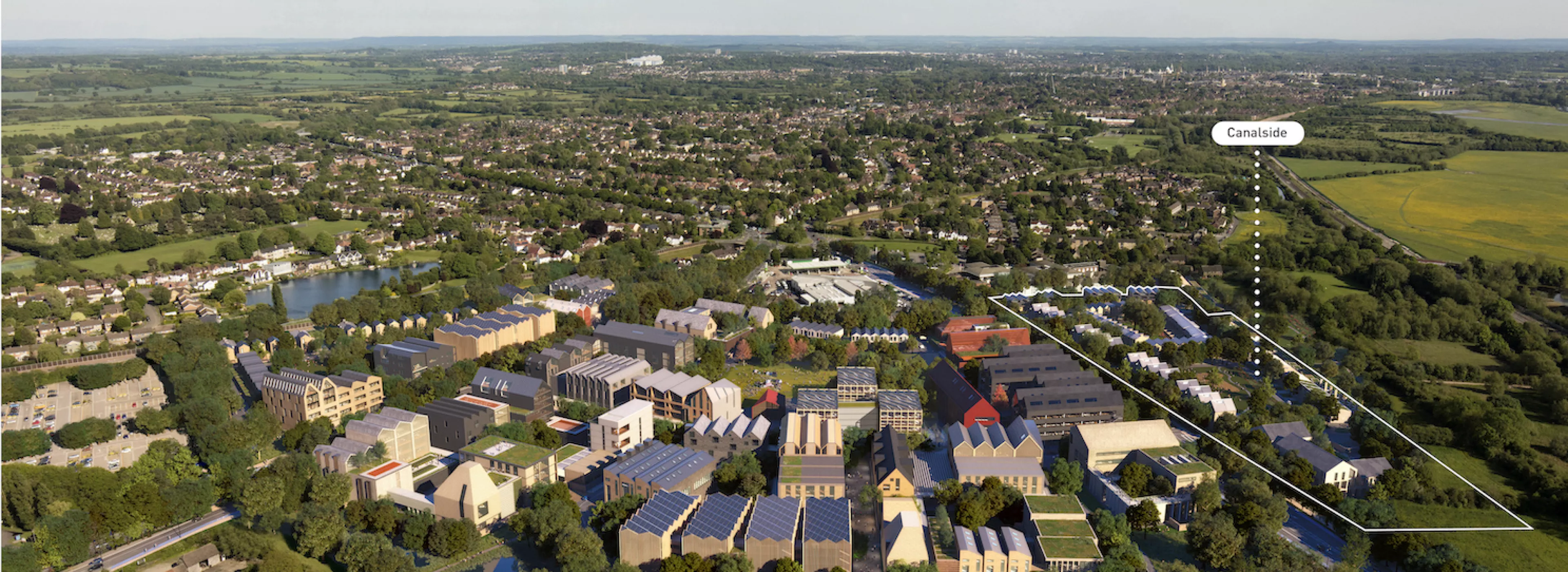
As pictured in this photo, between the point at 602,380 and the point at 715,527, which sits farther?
the point at 602,380

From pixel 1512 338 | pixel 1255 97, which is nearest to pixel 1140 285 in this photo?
pixel 1512 338

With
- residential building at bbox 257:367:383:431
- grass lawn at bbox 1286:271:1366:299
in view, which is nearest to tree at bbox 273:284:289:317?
residential building at bbox 257:367:383:431

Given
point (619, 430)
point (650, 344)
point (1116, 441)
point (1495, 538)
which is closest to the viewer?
point (1495, 538)

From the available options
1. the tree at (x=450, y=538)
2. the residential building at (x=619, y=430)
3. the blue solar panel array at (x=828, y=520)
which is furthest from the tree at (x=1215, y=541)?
the residential building at (x=619, y=430)

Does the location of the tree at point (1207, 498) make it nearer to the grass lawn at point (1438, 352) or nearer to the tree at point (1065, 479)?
the tree at point (1065, 479)

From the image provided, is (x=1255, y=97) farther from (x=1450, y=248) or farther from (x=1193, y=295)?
(x=1193, y=295)

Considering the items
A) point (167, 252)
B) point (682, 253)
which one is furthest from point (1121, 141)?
point (167, 252)

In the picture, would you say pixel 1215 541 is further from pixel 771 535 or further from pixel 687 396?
pixel 687 396

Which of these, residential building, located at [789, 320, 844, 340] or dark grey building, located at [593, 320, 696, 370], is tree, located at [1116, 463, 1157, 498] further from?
dark grey building, located at [593, 320, 696, 370]
